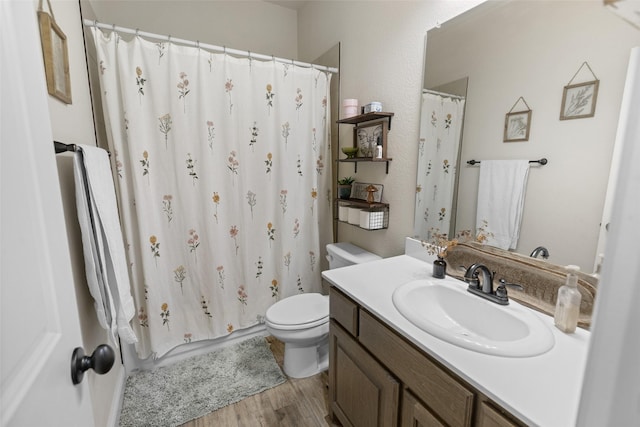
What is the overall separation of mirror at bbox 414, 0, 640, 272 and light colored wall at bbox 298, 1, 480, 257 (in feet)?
0.70

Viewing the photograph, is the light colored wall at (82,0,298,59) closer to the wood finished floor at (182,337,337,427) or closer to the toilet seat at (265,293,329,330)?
the toilet seat at (265,293,329,330)

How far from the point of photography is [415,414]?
95 centimetres

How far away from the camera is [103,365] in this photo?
0.62 metres

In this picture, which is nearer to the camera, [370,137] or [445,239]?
[445,239]

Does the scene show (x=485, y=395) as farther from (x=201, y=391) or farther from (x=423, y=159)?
(x=201, y=391)

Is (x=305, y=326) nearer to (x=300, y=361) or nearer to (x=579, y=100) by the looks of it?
(x=300, y=361)

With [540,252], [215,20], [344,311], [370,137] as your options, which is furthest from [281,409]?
[215,20]

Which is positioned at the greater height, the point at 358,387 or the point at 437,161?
the point at 437,161

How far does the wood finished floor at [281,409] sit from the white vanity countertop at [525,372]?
0.92 metres

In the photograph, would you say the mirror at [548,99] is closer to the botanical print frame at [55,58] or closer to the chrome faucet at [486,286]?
the chrome faucet at [486,286]

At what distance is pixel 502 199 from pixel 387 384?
0.88m

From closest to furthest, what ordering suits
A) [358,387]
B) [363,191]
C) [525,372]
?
[525,372] → [358,387] → [363,191]

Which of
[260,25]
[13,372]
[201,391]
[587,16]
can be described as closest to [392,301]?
[13,372]

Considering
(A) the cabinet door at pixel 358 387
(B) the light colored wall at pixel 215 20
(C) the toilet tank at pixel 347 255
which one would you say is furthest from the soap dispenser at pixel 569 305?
(B) the light colored wall at pixel 215 20
